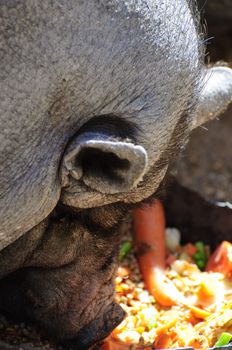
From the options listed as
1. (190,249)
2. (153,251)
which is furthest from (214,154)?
(153,251)

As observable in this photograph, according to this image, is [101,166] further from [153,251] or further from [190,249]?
[190,249]

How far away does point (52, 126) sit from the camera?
→ 86.0 inches

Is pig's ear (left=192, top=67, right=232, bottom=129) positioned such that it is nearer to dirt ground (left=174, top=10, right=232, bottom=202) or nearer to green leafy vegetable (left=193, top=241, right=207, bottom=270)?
green leafy vegetable (left=193, top=241, right=207, bottom=270)

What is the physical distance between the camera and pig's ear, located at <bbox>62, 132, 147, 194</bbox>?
2102 mm

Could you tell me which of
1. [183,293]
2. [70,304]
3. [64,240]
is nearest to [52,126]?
[64,240]

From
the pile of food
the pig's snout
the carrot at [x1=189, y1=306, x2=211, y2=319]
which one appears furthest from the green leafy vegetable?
the pig's snout

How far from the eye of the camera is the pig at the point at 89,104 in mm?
2113

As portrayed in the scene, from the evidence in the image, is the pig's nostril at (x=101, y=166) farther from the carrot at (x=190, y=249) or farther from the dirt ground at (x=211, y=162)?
the dirt ground at (x=211, y=162)

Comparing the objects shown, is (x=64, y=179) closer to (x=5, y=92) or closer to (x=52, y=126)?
(x=52, y=126)

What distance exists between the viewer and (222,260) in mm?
3268

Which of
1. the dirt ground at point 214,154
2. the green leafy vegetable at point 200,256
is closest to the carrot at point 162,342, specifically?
the green leafy vegetable at point 200,256

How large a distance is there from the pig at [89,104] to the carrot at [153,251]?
2.40 ft

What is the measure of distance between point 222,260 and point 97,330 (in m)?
0.75

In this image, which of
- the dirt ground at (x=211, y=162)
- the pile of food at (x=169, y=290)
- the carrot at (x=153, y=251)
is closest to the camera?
the pile of food at (x=169, y=290)
